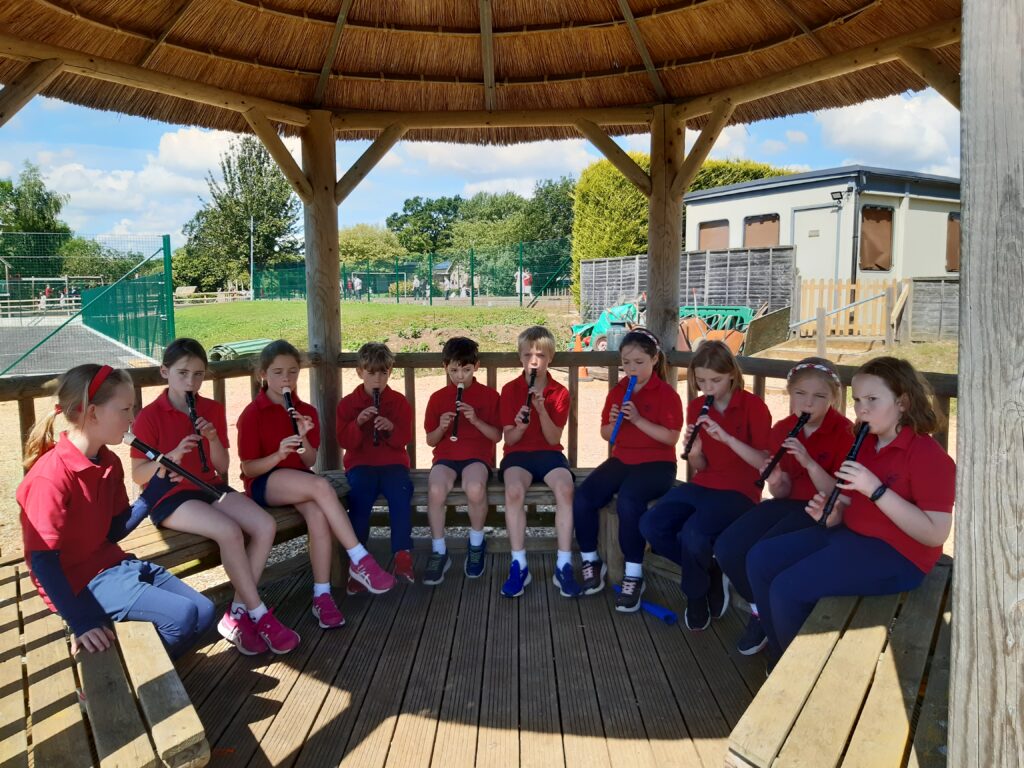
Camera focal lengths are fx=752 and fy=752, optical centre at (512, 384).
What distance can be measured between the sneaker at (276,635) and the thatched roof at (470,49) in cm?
279

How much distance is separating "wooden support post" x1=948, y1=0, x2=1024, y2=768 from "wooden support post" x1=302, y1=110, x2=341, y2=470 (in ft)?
12.7

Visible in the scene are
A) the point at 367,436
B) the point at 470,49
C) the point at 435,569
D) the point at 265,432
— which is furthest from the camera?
the point at 470,49

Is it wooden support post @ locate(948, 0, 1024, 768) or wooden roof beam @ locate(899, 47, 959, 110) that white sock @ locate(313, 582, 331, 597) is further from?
wooden roof beam @ locate(899, 47, 959, 110)

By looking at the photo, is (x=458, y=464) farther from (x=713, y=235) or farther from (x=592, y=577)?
(x=713, y=235)

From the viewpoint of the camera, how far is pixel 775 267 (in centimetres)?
1427

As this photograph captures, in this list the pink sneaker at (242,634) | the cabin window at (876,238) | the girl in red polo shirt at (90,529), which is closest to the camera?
the girl in red polo shirt at (90,529)

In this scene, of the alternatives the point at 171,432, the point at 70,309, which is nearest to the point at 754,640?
the point at 171,432

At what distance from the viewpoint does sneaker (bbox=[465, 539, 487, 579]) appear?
145 inches

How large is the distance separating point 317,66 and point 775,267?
37.8 ft

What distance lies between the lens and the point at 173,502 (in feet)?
9.91

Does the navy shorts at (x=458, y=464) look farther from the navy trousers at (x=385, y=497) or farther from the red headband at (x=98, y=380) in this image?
the red headband at (x=98, y=380)

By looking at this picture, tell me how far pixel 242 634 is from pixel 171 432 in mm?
864

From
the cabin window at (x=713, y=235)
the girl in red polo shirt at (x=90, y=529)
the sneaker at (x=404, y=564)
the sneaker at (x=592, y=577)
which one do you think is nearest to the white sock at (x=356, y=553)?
the sneaker at (x=404, y=564)

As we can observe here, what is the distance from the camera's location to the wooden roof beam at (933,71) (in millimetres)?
3395
